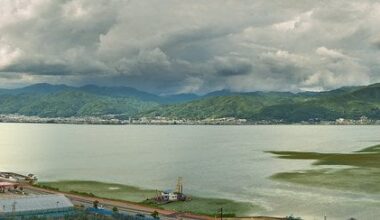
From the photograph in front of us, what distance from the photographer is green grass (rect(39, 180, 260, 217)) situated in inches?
4006

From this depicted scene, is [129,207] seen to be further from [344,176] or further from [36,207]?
[344,176]

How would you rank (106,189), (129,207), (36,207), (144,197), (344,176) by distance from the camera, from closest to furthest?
1. (36,207)
2. (129,207)
3. (144,197)
4. (106,189)
5. (344,176)

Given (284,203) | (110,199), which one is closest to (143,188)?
(110,199)

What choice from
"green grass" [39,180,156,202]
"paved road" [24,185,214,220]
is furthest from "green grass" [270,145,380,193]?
"paved road" [24,185,214,220]

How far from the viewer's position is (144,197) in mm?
118312

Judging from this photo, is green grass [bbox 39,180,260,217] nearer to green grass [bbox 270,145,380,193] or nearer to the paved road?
the paved road

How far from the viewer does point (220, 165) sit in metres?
182

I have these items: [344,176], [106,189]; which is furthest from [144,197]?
[344,176]

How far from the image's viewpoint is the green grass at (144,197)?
334 feet

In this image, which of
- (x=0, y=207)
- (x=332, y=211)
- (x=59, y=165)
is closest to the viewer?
(x=0, y=207)

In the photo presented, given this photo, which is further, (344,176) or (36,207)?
(344,176)

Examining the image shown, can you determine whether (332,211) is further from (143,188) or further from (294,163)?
(294,163)

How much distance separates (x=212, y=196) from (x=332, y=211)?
2934cm

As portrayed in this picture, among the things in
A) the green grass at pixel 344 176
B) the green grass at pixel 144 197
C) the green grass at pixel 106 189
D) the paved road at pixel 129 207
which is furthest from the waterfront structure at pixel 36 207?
the green grass at pixel 344 176
